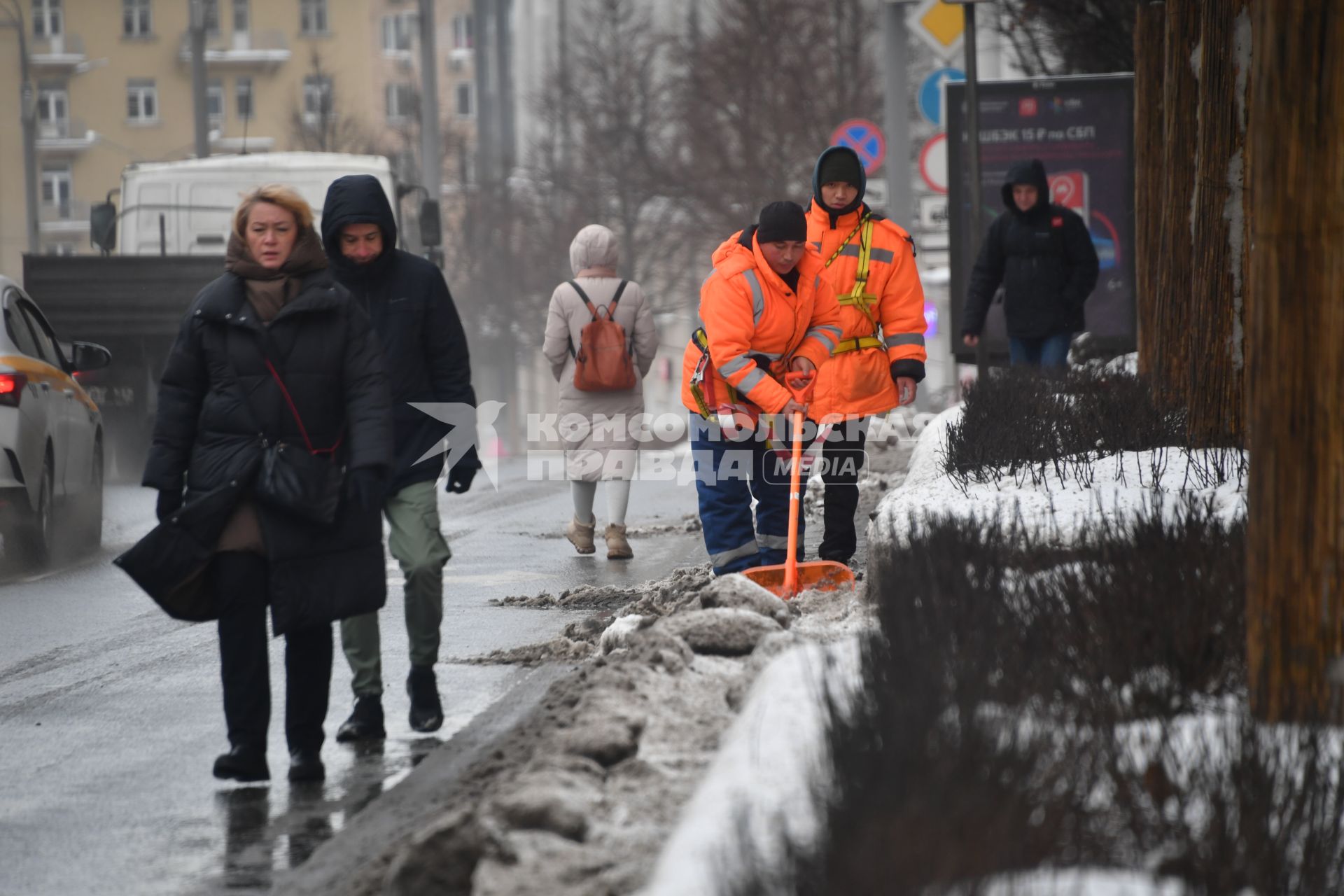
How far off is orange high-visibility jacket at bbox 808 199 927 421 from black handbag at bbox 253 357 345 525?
3.06m

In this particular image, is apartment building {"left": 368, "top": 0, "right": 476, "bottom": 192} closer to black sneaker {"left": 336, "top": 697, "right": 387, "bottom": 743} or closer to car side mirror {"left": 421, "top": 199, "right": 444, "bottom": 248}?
car side mirror {"left": 421, "top": 199, "right": 444, "bottom": 248}

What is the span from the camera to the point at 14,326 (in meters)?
11.7

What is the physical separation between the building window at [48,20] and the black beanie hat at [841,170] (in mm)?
75268

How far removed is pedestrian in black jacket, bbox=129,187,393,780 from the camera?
18.1ft

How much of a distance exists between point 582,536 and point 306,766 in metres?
5.78

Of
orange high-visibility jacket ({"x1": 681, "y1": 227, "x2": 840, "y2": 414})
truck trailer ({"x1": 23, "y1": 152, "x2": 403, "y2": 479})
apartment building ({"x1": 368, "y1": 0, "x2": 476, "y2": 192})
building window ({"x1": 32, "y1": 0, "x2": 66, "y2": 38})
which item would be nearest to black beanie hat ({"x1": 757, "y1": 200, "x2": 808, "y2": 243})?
orange high-visibility jacket ({"x1": 681, "y1": 227, "x2": 840, "y2": 414})

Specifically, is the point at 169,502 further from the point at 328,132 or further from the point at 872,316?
the point at 328,132

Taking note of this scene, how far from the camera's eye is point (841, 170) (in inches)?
323

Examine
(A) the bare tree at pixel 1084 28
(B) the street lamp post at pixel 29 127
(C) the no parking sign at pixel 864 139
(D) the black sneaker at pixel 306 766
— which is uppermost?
(B) the street lamp post at pixel 29 127

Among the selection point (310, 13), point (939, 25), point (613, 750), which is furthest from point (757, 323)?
point (310, 13)

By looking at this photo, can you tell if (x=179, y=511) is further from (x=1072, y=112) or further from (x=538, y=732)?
(x=1072, y=112)

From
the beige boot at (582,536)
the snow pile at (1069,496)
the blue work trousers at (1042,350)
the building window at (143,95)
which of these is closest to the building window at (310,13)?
the building window at (143,95)

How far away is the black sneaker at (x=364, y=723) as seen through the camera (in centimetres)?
607

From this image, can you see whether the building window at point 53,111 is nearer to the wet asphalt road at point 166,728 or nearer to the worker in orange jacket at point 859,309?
the wet asphalt road at point 166,728
